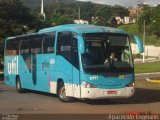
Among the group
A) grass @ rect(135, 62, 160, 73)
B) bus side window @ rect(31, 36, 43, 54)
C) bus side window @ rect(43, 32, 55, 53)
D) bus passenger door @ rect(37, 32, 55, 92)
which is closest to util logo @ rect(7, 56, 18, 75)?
bus side window @ rect(31, 36, 43, 54)

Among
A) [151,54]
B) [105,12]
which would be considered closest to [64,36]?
[151,54]

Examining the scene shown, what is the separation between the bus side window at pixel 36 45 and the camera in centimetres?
2269

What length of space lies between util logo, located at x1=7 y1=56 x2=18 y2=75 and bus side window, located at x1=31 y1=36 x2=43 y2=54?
300cm

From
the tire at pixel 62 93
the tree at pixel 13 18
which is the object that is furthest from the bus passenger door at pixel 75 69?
the tree at pixel 13 18

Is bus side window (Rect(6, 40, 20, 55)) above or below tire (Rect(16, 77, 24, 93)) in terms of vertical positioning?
above

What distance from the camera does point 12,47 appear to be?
27.3 metres

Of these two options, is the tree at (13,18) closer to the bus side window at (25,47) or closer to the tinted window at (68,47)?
the bus side window at (25,47)

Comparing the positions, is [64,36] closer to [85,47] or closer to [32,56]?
[85,47]

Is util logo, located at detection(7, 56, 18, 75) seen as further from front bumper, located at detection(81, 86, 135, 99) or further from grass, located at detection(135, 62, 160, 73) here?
grass, located at detection(135, 62, 160, 73)

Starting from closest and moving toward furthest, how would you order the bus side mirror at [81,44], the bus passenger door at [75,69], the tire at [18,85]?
1. the bus side mirror at [81,44]
2. the bus passenger door at [75,69]
3. the tire at [18,85]

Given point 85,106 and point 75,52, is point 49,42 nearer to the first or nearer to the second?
point 75,52

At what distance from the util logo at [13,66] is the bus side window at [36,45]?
9.85ft

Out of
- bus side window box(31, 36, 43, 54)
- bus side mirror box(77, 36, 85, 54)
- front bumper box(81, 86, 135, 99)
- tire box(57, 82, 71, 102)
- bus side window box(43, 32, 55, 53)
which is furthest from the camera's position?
bus side window box(31, 36, 43, 54)

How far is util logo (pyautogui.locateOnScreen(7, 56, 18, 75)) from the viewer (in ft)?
87.1
